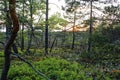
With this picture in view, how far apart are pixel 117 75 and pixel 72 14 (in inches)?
1401

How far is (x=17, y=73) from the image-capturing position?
12672mm

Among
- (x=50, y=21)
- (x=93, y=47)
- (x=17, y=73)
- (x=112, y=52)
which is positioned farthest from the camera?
(x=93, y=47)

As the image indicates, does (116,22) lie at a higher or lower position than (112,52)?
higher

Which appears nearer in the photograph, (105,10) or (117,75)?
(117,75)

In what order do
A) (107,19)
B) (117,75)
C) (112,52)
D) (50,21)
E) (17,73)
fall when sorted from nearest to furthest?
(17,73)
(117,75)
(50,21)
(112,52)
(107,19)

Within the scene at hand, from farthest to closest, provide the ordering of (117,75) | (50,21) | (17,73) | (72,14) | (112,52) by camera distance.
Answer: (72,14) → (112,52) → (50,21) → (117,75) → (17,73)

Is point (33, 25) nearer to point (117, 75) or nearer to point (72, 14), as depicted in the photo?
point (117, 75)

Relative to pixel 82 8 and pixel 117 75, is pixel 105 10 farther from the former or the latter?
pixel 117 75

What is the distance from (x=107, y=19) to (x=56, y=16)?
1080 cm

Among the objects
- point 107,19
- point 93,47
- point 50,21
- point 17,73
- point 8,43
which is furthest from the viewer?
point 107,19

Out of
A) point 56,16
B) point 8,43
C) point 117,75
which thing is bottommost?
point 117,75

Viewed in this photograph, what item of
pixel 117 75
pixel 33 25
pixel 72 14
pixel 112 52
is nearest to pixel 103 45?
pixel 112 52

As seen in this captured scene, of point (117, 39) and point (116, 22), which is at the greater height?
point (116, 22)

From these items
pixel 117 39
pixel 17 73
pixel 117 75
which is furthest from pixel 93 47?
pixel 17 73
